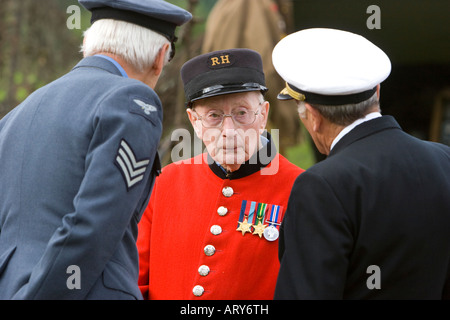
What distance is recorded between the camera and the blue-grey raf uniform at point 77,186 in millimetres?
1697

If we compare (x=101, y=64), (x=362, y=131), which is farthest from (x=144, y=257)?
(x=362, y=131)

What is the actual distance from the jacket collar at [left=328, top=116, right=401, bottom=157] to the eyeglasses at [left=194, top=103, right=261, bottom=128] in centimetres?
65

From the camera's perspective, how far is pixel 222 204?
2.46m

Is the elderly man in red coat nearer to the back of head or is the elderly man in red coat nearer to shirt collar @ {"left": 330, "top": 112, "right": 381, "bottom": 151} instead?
the back of head

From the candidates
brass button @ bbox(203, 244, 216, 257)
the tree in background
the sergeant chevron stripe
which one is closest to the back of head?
A: the sergeant chevron stripe

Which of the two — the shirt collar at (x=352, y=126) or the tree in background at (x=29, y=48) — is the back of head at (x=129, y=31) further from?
the tree in background at (x=29, y=48)

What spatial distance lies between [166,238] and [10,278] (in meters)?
0.77

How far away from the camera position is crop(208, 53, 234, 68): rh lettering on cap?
251 cm

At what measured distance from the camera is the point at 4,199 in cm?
189

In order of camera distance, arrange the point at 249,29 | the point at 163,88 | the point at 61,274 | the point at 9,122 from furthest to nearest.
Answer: the point at 163,88 < the point at 249,29 < the point at 9,122 < the point at 61,274

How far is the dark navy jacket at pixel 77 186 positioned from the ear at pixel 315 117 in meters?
0.48

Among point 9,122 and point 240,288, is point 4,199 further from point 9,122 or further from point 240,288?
point 240,288

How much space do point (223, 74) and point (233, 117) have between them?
185 mm
